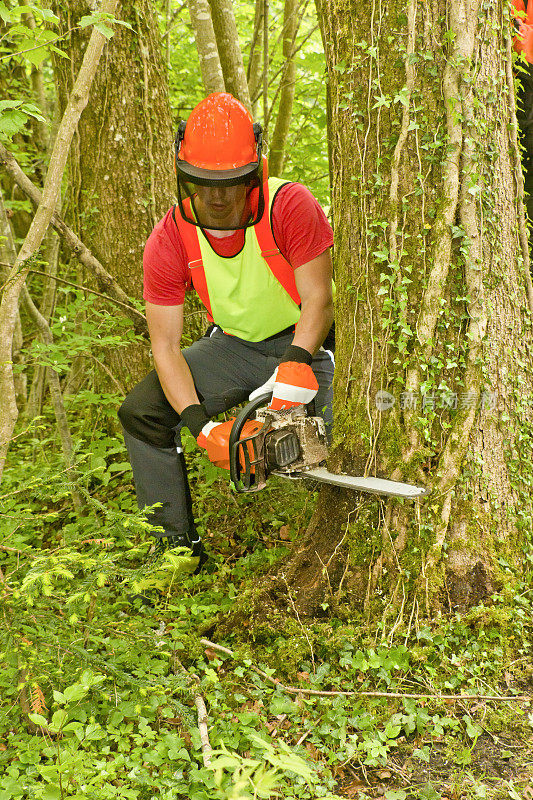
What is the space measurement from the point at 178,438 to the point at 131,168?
2.37 m

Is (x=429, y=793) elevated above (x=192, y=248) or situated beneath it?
situated beneath

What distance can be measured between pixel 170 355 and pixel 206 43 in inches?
112

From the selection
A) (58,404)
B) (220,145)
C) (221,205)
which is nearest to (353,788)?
(221,205)

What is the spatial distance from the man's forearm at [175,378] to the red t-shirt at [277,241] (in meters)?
0.30

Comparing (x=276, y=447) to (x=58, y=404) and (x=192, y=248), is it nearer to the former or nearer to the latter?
(x=192, y=248)

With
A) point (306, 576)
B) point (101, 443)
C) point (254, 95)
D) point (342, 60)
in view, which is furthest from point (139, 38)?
point (306, 576)

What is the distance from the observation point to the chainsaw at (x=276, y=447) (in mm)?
2791

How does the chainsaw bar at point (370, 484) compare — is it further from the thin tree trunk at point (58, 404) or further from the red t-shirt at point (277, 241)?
the thin tree trunk at point (58, 404)

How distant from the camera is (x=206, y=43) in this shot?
15.1ft

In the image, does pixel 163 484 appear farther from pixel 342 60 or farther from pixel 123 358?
pixel 342 60

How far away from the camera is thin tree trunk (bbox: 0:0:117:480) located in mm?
2213

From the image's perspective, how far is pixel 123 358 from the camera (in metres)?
4.71

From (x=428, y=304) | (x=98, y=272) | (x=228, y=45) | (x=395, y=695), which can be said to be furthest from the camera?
(x=228, y=45)

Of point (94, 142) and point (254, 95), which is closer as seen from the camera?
point (94, 142)
